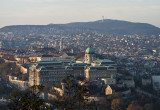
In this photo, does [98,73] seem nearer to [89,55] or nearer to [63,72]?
[63,72]

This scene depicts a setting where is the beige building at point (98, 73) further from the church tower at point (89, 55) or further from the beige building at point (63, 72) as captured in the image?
the church tower at point (89, 55)

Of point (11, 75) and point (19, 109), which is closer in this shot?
point (19, 109)

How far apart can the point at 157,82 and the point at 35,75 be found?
1736cm

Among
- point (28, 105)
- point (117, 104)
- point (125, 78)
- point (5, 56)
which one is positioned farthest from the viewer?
point (5, 56)

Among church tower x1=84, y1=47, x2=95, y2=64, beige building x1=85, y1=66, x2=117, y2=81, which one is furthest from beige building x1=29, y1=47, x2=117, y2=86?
church tower x1=84, y1=47, x2=95, y2=64

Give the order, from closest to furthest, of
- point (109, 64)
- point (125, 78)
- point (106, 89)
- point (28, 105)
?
point (28, 105) < point (106, 89) < point (125, 78) < point (109, 64)

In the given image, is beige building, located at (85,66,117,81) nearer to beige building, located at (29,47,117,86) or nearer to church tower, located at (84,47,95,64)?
beige building, located at (29,47,117,86)

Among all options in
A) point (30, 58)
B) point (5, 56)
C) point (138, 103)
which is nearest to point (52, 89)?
point (138, 103)

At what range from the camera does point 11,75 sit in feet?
302

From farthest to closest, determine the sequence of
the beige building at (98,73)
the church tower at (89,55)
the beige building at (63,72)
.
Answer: the church tower at (89,55) → the beige building at (63,72) → the beige building at (98,73)

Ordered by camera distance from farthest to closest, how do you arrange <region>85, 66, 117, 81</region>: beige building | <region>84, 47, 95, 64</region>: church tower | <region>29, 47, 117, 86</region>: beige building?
<region>84, 47, 95, 64</region>: church tower < <region>29, 47, 117, 86</region>: beige building < <region>85, 66, 117, 81</region>: beige building

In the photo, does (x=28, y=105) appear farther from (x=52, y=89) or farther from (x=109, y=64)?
(x=109, y=64)

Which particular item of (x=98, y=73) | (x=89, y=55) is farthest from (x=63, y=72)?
(x=89, y=55)

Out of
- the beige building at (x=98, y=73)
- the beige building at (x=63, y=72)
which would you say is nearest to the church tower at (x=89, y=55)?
the beige building at (x=63, y=72)
